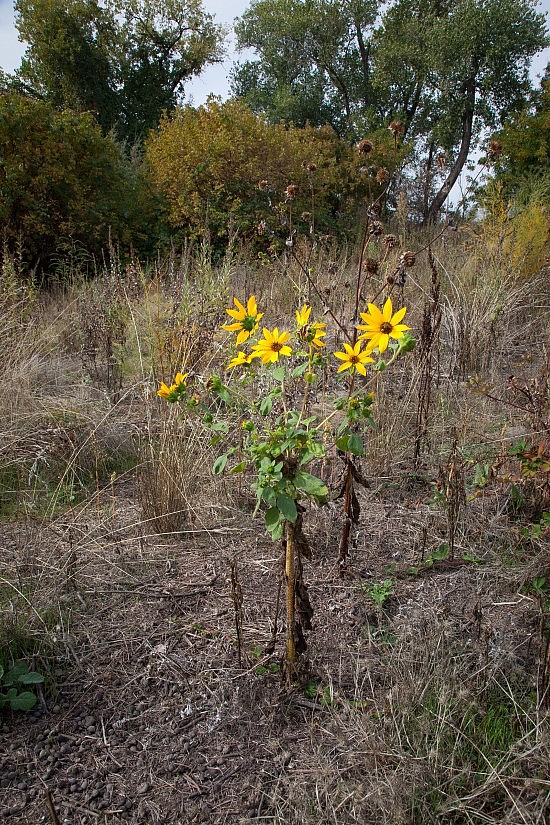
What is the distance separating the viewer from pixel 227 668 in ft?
5.22

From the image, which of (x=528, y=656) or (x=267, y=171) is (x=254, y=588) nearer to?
(x=528, y=656)

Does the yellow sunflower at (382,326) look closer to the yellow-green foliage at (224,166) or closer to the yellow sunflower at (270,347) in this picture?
the yellow sunflower at (270,347)

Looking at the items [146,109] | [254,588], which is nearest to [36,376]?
[254,588]

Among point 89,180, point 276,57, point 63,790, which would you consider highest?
point 276,57

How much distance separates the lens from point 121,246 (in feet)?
28.5

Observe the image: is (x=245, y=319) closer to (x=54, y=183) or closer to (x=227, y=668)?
(x=227, y=668)

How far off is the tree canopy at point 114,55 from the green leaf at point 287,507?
16.0 m

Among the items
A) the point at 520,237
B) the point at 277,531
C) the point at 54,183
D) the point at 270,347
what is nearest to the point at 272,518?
the point at 277,531

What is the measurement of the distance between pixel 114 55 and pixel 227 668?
19179 mm

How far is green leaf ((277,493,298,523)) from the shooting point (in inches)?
48.4

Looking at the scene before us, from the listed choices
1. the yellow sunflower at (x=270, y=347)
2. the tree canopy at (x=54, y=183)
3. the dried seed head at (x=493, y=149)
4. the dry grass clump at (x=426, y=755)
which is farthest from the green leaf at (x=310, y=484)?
the tree canopy at (x=54, y=183)

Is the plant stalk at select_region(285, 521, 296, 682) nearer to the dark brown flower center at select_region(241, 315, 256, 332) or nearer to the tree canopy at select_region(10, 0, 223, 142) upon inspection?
the dark brown flower center at select_region(241, 315, 256, 332)

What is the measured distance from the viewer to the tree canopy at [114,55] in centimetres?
1547

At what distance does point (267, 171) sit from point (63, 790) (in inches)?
341
